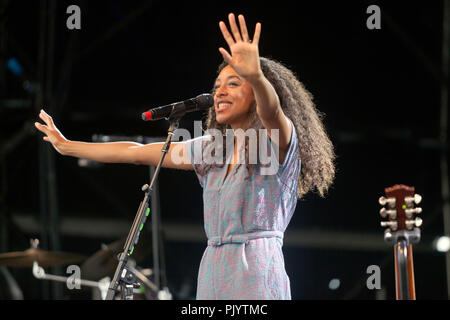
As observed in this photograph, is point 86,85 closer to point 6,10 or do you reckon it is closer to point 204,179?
point 6,10

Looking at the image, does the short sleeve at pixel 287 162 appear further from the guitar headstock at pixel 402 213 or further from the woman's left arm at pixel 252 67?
the guitar headstock at pixel 402 213

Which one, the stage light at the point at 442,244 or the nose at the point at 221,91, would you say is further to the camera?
the stage light at the point at 442,244

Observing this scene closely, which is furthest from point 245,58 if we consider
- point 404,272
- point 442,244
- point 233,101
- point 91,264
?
point 442,244

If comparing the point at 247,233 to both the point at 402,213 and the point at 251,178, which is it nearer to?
the point at 251,178

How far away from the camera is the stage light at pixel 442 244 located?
15.8ft

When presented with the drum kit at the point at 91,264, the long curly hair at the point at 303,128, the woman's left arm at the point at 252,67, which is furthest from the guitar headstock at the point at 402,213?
the drum kit at the point at 91,264

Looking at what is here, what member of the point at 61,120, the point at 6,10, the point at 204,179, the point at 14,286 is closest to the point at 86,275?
the point at 14,286

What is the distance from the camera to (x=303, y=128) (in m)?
2.27

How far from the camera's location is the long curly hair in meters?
2.24

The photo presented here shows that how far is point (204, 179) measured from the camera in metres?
2.19

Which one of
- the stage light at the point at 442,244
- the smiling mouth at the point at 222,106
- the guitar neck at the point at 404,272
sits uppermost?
the smiling mouth at the point at 222,106

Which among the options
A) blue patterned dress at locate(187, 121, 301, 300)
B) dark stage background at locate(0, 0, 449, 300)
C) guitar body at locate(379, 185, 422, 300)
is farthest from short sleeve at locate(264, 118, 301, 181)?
dark stage background at locate(0, 0, 449, 300)

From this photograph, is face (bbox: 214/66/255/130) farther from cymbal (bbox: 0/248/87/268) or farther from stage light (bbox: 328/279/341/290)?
stage light (bbox: 328/279/341/290)

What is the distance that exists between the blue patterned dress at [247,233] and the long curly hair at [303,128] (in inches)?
5.6
